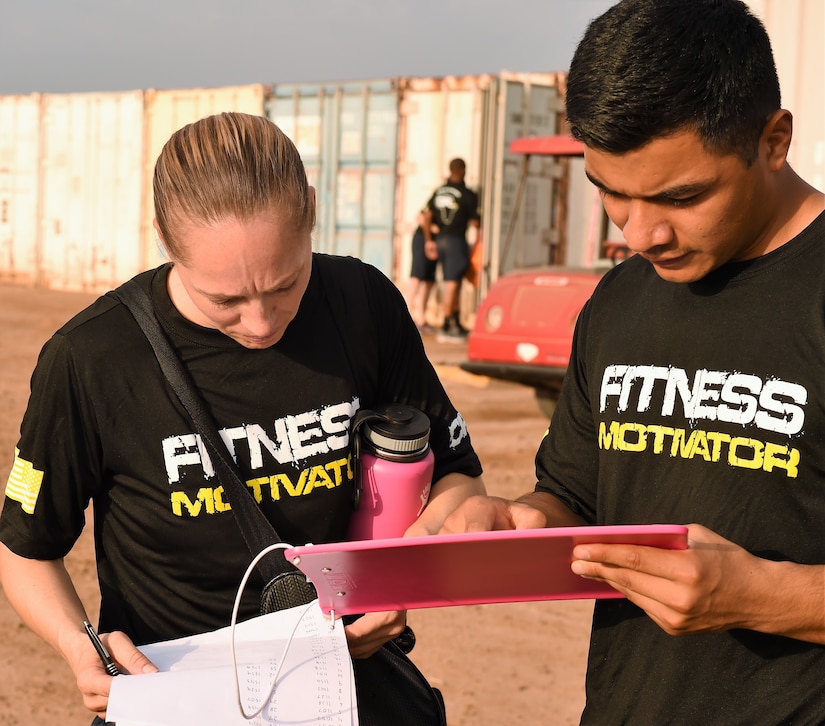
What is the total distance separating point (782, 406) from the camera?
6.03 feet

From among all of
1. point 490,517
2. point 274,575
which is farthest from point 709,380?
point 274,575

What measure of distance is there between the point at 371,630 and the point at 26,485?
2.41 ft

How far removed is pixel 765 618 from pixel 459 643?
11.4ft

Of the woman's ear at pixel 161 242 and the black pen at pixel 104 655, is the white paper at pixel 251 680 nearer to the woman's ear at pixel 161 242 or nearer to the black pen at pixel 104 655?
the black pen at pixel 104 655

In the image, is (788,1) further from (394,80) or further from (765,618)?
(394,80)

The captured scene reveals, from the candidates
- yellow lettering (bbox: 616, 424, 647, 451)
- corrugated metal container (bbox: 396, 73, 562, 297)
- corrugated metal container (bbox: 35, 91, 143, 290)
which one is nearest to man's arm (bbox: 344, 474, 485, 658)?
yellow lettering (bbox: 616, 424, 647, 451)

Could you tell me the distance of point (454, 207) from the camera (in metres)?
13.4

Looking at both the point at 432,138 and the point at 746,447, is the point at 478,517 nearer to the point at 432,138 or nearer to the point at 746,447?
the point at 746,447

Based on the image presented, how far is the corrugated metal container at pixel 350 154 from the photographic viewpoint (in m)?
15.2

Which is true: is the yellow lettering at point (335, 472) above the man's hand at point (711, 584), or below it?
below

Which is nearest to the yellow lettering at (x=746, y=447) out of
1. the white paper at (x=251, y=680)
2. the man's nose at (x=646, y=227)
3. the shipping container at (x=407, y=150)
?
the man's nose at (x=646, y=227)

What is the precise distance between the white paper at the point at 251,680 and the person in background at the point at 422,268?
38.5ft

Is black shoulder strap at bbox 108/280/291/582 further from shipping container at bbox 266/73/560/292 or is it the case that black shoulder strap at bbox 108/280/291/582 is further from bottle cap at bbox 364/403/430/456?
shipping container at bbox 266/73/560/292

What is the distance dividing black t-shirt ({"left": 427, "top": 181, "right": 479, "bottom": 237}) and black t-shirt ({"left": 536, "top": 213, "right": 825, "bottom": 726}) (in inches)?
445
